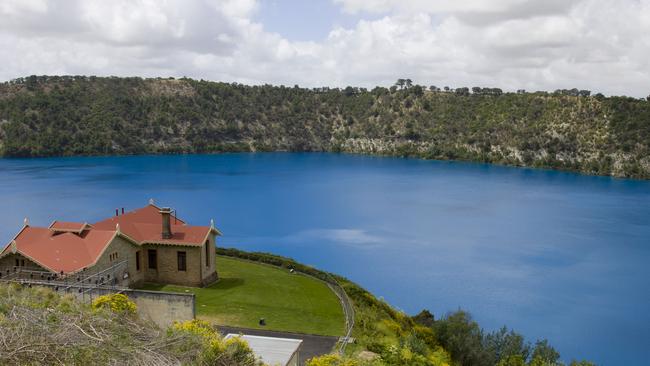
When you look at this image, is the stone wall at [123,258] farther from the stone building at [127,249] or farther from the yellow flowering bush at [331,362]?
the yellow flowering bush at [331,362]

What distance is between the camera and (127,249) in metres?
34.1

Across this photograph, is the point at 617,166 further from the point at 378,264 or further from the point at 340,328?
the point at 340,328

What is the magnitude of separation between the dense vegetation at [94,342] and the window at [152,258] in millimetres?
18156

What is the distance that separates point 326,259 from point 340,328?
26.6 metres

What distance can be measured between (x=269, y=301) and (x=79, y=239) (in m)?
11.4

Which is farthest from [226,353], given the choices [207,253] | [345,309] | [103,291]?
[207,253]

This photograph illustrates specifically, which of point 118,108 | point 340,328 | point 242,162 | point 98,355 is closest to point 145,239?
point 340,328

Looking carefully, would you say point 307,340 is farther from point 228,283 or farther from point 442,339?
point 228,283

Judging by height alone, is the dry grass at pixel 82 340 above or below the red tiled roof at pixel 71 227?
above

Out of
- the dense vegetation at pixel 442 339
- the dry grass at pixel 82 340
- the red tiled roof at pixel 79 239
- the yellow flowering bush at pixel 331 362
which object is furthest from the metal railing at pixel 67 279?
the yellow flowering bush at pixel 331 362

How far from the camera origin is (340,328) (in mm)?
29641

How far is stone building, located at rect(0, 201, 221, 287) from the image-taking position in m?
30.9

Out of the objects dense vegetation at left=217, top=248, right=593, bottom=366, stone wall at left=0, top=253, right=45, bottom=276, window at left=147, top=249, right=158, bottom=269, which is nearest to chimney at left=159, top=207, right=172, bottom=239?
window at left=147, top=249, right=158, bottom=269

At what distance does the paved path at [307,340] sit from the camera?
85.8 ft
